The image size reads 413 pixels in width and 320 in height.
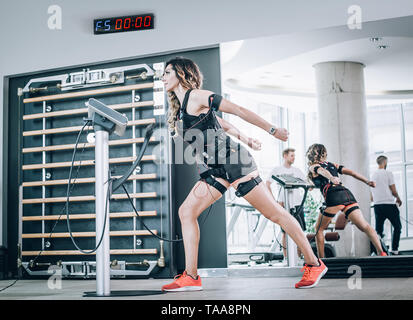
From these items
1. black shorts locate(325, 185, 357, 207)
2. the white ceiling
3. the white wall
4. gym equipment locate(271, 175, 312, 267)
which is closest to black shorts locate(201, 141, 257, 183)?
gym equipment locate(271, 175, 312, 267)

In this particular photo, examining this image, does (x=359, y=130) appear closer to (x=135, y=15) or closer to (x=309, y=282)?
(x=135, y=15)

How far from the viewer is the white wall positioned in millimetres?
5133

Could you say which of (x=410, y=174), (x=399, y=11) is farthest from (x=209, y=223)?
(x=410, y=174)

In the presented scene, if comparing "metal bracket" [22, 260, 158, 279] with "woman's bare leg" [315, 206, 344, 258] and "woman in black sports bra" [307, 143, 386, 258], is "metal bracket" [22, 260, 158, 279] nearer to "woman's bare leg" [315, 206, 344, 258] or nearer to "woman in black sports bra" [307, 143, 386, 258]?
"woman's bare leg" [315, 206, 344, 258]

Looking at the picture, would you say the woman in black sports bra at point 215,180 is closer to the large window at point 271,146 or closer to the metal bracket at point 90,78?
the metal bracket at point 90,78

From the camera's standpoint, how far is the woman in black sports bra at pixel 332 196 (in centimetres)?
520

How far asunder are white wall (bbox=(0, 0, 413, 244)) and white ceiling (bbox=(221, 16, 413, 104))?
237mm

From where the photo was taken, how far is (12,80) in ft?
20.7

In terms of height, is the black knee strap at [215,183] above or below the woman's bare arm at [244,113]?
below

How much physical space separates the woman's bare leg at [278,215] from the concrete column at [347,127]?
411cm

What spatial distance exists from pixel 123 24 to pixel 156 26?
374mm

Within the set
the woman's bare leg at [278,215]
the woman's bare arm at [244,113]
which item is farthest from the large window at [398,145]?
the woman's bare arm at [244,113]

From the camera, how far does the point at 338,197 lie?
5.29 m
